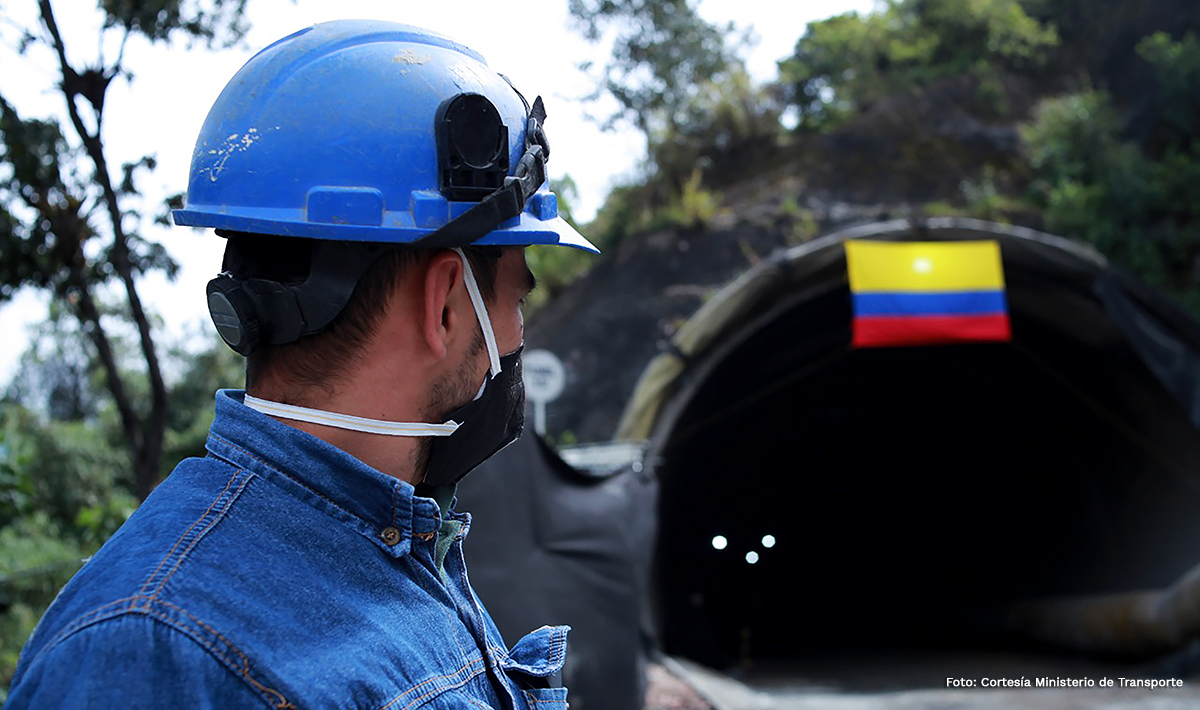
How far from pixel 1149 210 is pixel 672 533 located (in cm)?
808

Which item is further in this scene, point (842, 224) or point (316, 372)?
point (842, 224)

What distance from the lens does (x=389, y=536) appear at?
62.5 inches

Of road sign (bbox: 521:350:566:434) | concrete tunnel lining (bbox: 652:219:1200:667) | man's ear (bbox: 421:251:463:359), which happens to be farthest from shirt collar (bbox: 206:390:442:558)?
concrete tunnel lining (bbox: 652:219:1200:667)

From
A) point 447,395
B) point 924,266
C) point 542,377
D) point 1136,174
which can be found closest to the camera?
point 447,395

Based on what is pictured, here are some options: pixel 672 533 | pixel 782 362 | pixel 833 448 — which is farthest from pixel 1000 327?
pixel 833 448

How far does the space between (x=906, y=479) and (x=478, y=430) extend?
56.8 ft

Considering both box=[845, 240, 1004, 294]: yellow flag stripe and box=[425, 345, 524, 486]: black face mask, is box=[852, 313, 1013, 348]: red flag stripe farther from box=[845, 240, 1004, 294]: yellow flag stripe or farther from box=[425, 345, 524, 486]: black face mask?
box=[425, 345, 524, 486]: black face mask

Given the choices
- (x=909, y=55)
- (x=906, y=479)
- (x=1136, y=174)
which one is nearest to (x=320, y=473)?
(x=1136, y=174)

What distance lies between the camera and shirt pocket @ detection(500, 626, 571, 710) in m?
1.83

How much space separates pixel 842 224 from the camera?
18.5m

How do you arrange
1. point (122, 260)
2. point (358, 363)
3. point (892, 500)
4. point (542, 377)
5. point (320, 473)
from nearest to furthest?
point (320, 473) → point (358, 363) → point (122, 260) → point (542, 377) → point (892, 500)

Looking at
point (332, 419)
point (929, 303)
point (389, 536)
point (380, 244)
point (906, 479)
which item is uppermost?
point (929, 303)

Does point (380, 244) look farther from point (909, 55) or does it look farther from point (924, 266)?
point (909, 55)

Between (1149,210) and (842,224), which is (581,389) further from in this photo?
(1149,210)
